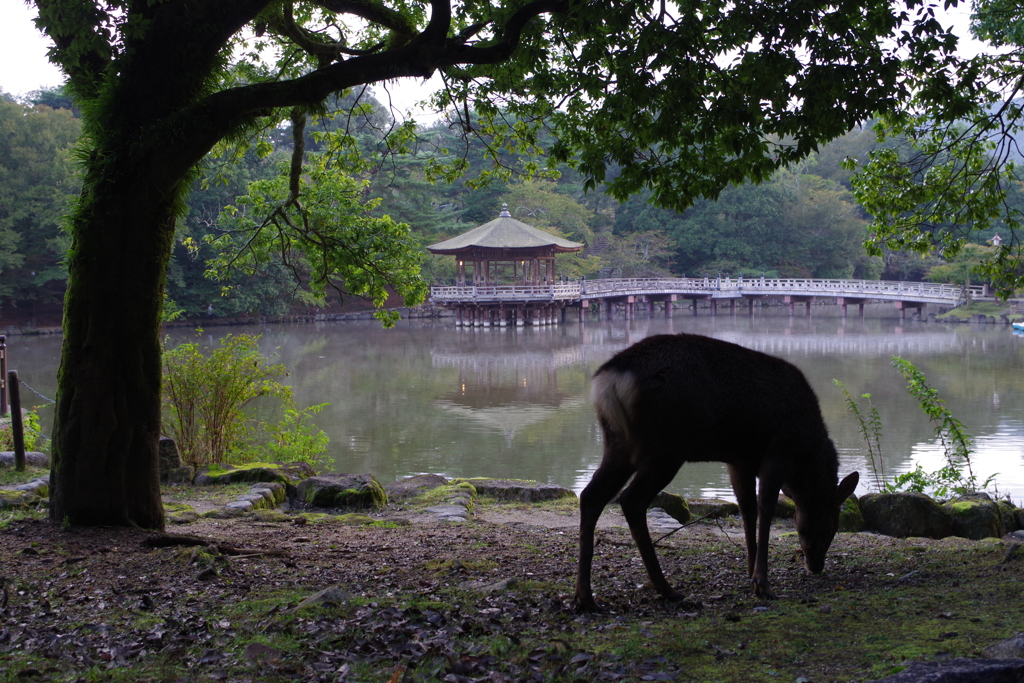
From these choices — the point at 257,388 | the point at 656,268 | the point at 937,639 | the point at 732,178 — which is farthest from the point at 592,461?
the point at 656,268

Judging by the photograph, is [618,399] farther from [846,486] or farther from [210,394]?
[210,394]

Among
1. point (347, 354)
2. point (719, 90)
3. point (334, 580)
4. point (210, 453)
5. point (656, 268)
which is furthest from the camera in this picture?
point (656, 268)

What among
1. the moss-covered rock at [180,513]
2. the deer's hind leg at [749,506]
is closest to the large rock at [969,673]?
the deer's hind leg at [749,506]

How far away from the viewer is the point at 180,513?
5.56 m

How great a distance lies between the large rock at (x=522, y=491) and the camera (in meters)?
7.25

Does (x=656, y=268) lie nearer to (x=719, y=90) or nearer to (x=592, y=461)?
(x=592, y=461)

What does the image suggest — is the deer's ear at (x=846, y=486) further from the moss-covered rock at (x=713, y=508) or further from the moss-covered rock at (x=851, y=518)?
the moss-covered rock at (x=713, y=508)

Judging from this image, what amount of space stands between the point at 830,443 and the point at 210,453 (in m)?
6.86

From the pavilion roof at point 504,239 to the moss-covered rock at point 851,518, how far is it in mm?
29238

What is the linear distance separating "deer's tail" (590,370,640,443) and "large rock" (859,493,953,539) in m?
3.57

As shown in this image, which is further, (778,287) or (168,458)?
(778,287)

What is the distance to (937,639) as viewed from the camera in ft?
8.76

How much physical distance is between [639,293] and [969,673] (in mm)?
37722

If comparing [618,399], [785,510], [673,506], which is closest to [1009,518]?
[785,510]
